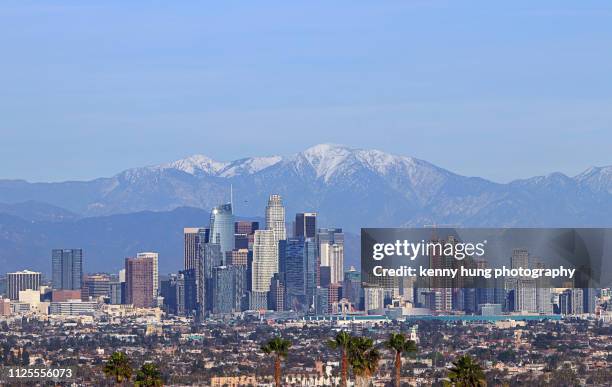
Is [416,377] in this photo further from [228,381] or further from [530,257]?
[530,257]

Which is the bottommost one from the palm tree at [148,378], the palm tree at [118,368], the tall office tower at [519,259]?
the palm tree at [148,378]

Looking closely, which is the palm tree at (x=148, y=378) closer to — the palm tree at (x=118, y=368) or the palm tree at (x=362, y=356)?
the palm tree at (x=118, y=368)

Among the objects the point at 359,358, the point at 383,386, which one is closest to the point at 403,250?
the point at 359,358
